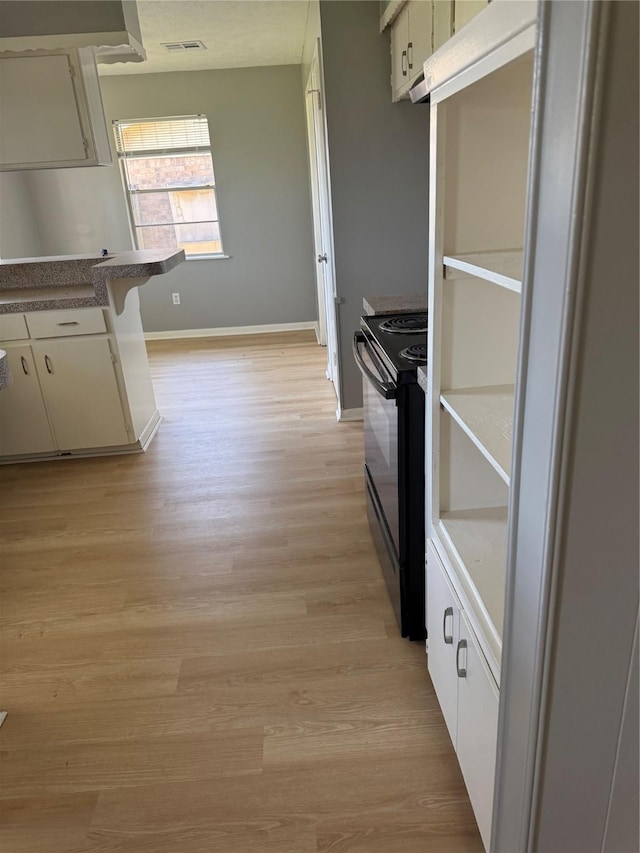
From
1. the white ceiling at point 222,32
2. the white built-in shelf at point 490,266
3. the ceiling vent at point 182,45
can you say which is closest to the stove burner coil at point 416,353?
the white built-in shelf at point 490,266

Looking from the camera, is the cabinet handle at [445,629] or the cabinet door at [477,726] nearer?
the cabinet door at [477,726]

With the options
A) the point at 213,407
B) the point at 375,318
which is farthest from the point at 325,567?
the point at 213,407

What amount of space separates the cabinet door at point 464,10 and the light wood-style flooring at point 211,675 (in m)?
1.88

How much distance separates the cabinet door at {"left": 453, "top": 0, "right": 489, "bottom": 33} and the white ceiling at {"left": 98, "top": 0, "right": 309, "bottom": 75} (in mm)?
2089

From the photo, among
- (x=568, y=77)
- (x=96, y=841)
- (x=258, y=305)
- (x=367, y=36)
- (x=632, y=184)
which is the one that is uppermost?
(x=367, y=36)

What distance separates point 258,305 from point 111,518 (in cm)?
382

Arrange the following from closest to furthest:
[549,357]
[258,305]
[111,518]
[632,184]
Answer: [632,184], [549,357], [111,518], [258,305]

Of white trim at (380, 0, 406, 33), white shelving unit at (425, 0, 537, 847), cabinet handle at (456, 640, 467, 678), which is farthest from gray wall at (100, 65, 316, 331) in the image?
cabinet handle at (456, 640, 467, 678)

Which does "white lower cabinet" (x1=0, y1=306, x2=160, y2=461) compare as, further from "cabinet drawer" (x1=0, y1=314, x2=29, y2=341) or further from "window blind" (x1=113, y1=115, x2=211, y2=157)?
"window blind" (x1=113, y1=115, x2=211, y2=157)

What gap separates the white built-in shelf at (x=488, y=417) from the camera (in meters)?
1.05

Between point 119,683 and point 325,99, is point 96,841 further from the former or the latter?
point 325,99

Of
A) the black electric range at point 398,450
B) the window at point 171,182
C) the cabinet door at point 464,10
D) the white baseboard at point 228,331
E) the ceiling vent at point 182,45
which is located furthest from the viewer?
the white baseboard at point 228,331

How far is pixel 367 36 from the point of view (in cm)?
302

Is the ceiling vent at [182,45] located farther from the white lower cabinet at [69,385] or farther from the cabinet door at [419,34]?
the cabinet door at [419,34]
